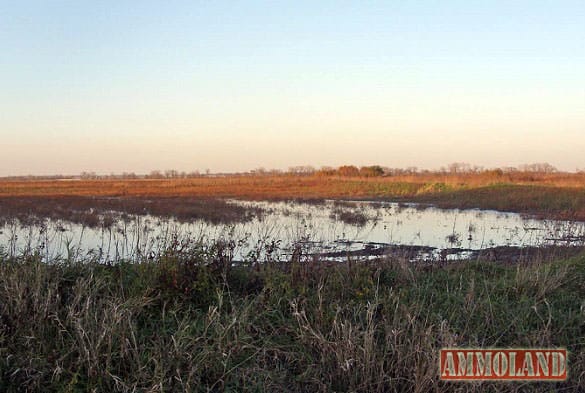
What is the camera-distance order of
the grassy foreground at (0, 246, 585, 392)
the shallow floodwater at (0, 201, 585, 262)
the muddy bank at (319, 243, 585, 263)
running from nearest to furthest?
the grassy foreground at (0, 246, 585, 392)
the muddy bank at (319, 243, 585, 263)
the shallow floodwater at (0, 201, 585, 262)

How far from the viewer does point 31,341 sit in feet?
14.0

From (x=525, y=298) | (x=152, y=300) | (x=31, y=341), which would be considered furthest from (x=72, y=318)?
(x=525, y=298)

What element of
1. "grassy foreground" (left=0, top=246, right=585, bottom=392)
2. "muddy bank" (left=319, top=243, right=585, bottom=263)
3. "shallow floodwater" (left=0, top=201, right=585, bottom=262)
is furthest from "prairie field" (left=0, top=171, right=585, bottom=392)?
"shallow floodwater" (left=0, top=201, right=585, bottom=262)

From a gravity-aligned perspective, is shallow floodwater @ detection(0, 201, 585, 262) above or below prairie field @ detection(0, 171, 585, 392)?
below

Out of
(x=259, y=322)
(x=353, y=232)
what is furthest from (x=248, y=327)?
(x=353, y=232)

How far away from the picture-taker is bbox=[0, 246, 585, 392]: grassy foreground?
13.0ft

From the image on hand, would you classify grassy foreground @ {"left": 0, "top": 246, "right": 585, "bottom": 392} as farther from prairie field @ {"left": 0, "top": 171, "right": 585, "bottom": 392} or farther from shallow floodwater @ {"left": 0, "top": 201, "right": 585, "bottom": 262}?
shallow floodwater @ {"left": 0, "top": 201, "right": 585, "bottom": 262}

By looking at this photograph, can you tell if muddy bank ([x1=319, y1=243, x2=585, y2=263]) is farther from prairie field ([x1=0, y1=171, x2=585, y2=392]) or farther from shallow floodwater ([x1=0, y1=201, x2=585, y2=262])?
prairie field ([x1=0, y1=171, x2=585, y2=392])

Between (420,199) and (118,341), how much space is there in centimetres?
3347

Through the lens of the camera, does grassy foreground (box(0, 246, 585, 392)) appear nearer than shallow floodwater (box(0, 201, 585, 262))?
Yes

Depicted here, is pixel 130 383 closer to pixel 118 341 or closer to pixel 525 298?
pixel 118 341

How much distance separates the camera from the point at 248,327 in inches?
185

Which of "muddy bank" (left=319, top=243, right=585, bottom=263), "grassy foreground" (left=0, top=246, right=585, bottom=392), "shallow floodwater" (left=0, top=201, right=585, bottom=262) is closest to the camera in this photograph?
"grassy foreground" (left=0, top=246, right=585, bottom=392)

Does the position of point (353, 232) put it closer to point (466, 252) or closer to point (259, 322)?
point (466, 252)
